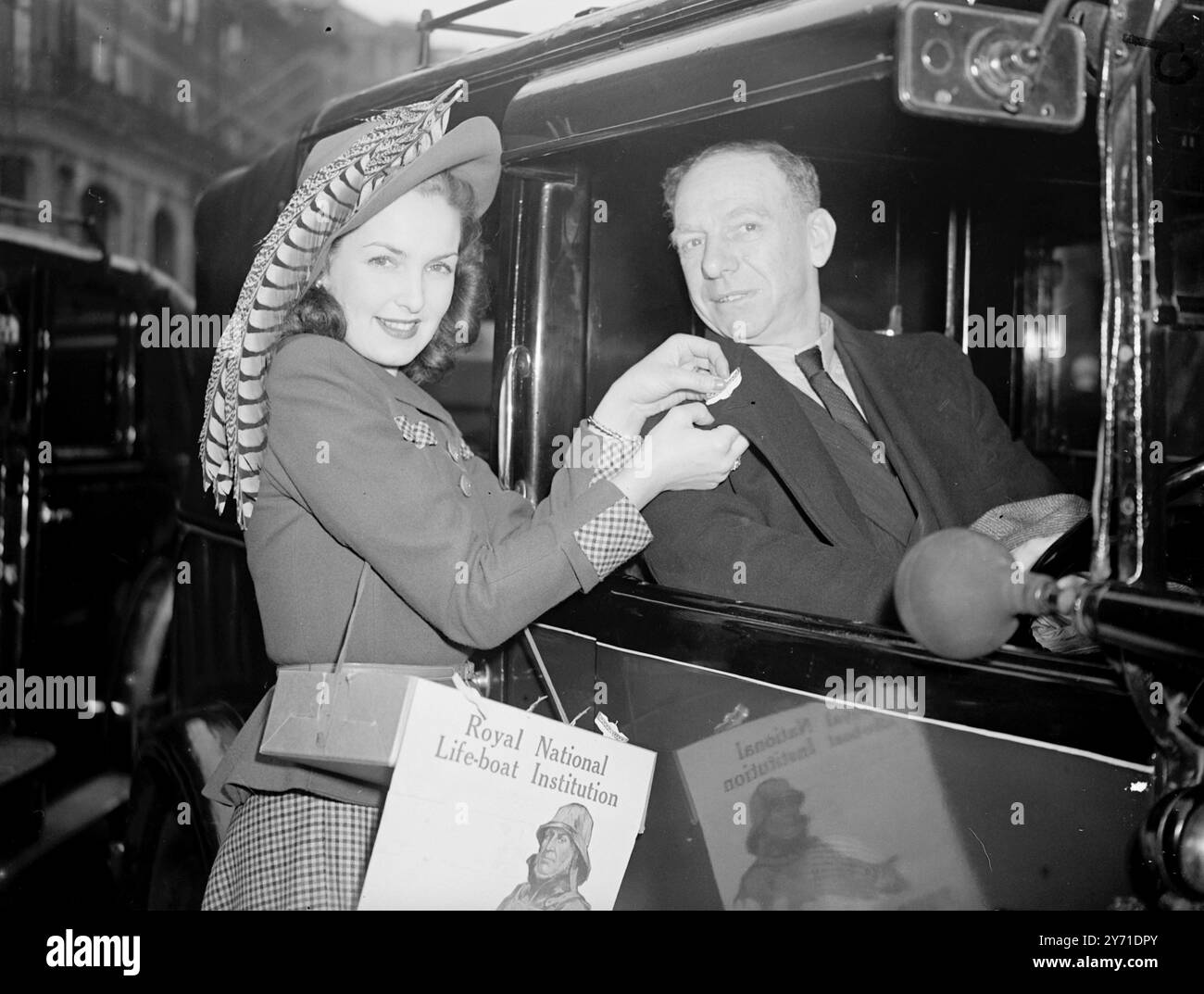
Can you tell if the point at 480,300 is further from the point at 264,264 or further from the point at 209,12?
the point at 209,12

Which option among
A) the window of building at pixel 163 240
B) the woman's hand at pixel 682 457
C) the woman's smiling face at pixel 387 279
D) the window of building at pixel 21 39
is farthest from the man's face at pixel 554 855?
the window of building at pixel 163 240

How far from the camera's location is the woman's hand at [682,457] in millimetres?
1846

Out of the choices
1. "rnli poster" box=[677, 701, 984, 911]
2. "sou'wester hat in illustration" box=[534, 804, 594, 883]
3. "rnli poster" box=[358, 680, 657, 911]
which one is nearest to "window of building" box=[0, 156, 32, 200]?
"rnli poster" box=[358, 680, 657, 911]

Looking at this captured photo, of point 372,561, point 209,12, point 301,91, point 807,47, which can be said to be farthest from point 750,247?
point 301,91

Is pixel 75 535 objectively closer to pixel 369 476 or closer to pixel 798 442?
pixel 369 476

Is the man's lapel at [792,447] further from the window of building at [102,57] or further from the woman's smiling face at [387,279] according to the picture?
the window of building at [102,57]

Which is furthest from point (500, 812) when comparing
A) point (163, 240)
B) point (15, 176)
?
point (163, 240)

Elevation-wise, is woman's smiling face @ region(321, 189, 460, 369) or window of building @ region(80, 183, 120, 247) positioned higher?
window of building @ region(80, 183, 120, 247)

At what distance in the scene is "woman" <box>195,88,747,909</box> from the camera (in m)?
1.74

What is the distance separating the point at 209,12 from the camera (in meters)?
2.24

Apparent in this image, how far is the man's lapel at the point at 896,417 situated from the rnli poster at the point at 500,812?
2.24ft

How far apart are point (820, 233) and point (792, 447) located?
0.47 meters

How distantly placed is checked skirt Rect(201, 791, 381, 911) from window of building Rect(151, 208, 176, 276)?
208 cm

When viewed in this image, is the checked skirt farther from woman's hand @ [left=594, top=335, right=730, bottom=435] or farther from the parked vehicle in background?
the parked vehicle in background
